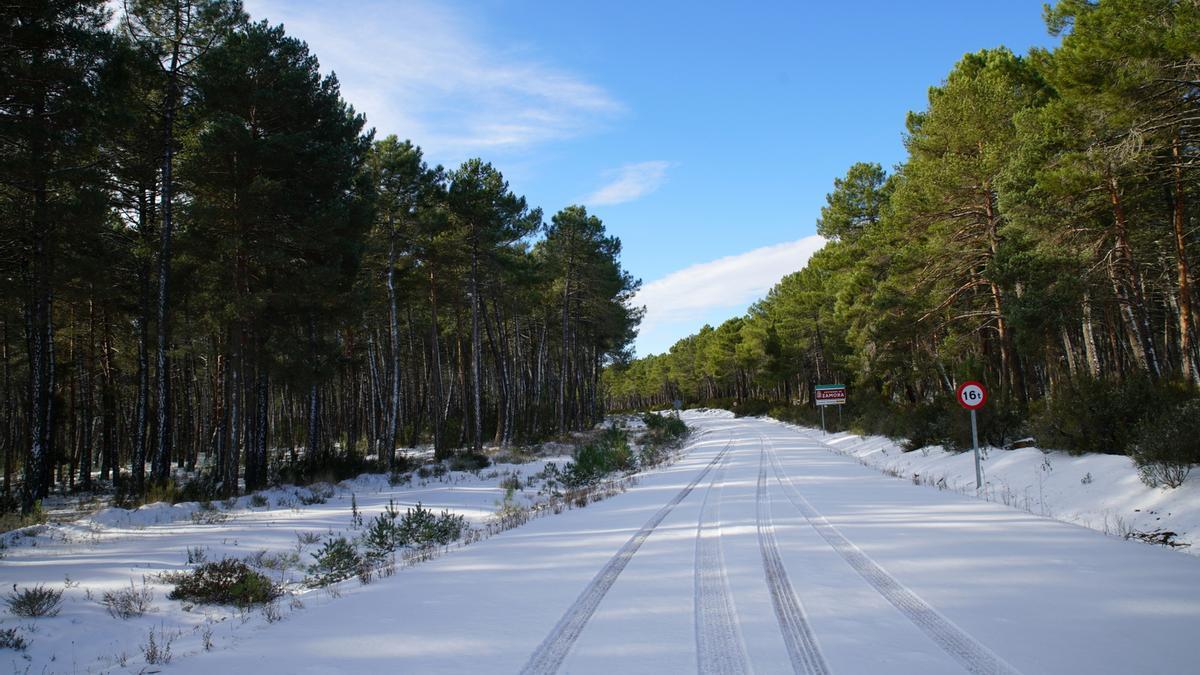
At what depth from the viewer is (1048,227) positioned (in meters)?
14.9

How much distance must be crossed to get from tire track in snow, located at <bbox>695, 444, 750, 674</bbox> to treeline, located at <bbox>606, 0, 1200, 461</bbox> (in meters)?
8.54

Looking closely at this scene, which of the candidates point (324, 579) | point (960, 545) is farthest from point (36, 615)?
point (960, 545)

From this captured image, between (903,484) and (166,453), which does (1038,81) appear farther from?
(166,453)

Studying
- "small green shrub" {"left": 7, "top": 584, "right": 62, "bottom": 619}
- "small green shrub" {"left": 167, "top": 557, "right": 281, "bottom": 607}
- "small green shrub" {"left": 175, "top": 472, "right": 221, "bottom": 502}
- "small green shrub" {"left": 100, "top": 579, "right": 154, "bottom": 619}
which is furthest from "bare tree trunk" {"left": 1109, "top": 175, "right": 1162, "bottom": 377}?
"small green shrub" {"left": 175, "top": 472, "right": 221, "bottom": 502}

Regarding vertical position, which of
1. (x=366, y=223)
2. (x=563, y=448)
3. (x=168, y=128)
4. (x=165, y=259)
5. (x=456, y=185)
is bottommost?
(x=563, y=448)

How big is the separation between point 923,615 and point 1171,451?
6516 millimetres

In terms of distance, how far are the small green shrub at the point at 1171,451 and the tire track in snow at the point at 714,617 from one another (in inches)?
245

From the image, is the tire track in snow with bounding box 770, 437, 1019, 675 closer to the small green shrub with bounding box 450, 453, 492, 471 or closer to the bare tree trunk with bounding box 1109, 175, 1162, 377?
the bare tree trunk with bounding box 1109, 175, 1162, 377

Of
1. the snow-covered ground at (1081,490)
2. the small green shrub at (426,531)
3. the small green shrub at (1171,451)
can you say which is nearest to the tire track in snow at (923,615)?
the snow-covered ground at (1081,490)

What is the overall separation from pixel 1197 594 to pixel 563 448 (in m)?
24.9

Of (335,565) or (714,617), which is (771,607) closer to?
(714,617)

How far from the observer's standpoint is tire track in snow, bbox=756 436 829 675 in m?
3.79

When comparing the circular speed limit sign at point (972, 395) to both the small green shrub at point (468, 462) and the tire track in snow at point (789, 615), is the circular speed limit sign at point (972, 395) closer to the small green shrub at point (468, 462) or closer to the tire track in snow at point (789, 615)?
the tire track in snow at point (789, 615)

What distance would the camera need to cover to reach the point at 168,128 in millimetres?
14398
